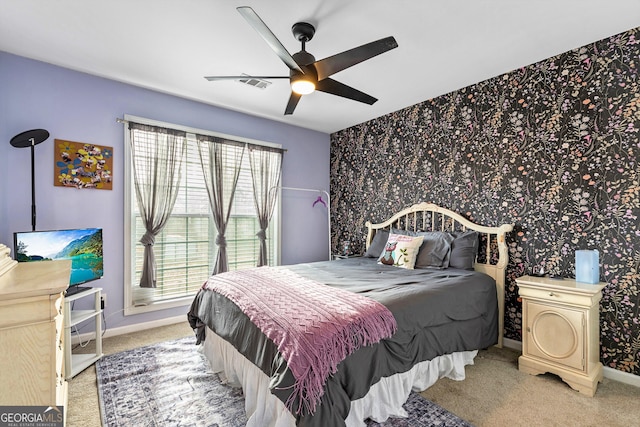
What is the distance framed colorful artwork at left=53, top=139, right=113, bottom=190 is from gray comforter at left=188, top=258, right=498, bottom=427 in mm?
1711

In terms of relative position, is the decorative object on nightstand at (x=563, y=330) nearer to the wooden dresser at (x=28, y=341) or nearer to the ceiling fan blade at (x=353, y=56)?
the ceiling fan blade at (x=353, y=56)

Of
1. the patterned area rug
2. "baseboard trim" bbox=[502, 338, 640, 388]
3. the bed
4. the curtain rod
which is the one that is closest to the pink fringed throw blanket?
the bed

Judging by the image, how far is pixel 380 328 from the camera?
170 cm

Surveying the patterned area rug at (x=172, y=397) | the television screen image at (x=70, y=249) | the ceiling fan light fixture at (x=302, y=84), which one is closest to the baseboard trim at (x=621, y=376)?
the patterned area rug at (x=172, y=397)

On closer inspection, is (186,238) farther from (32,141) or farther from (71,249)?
(32,141)

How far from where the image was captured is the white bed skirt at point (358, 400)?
1635mm

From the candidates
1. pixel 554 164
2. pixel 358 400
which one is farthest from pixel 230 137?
pixel 554 164

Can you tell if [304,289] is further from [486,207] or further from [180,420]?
[486,207]

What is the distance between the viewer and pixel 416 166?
378cm

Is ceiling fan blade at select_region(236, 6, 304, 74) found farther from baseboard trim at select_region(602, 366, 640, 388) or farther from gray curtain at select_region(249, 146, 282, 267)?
baseboard trim at select_region(602, 366, 640, 388)

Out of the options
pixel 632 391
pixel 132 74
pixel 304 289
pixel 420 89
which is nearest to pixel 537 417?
pixel 632 391

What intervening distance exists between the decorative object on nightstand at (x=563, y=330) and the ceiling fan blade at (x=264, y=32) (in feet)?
8.14

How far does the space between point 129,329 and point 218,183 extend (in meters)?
1.86

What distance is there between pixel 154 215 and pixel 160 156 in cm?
66
